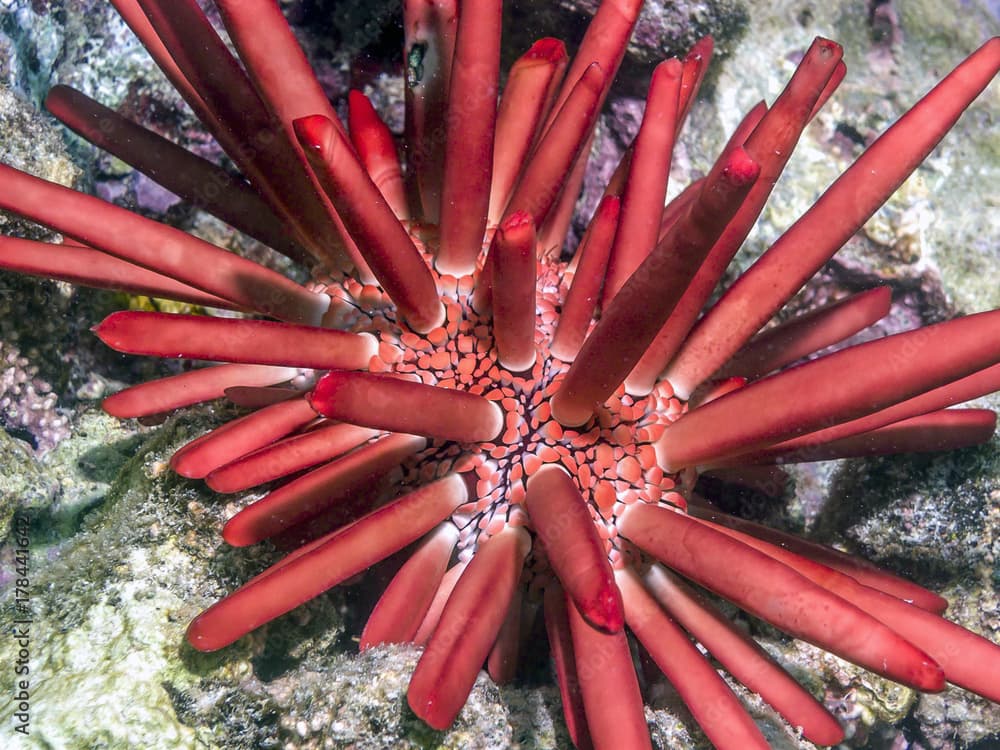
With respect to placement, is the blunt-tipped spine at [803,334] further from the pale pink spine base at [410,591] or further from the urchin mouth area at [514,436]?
the pale pink spine base at [410,591]

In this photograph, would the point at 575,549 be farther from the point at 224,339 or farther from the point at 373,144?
the point at 373,144

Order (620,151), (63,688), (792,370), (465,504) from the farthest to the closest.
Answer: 1. (620,151)
2. (63,688)
3. (465,504)
4. (792,370)

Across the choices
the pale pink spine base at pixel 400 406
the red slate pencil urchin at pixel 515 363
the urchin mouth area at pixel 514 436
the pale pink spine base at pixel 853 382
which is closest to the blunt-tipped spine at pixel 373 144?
the red slate pencil urchin at pixel 515 363

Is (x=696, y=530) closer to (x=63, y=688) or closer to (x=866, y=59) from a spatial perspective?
(x=63, y=688)

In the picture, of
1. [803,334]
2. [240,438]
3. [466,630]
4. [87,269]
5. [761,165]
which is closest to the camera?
[466,630]

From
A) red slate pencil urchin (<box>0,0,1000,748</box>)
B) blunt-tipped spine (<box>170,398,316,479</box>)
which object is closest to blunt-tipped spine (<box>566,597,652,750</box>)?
red slate pencil urchin (<box>0,0,1000,748</box>)

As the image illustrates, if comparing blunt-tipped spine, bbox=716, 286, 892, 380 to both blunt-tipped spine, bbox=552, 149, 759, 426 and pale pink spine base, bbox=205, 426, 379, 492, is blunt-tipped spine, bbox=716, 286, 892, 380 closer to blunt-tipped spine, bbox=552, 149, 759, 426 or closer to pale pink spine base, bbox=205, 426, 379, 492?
blunt-tipped spine, bbox=552, 149, 759, 426

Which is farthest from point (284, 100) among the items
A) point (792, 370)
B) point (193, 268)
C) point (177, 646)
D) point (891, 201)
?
point (891, 201)

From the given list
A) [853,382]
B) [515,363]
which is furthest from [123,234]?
[853,382]
